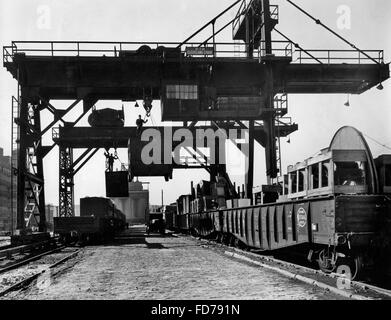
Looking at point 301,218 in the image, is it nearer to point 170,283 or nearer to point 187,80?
point 170,283

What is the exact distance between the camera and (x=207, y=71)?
2167 centimetres

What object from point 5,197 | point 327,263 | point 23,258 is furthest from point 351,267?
point 5,197

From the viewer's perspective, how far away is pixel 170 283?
9461 millimetres

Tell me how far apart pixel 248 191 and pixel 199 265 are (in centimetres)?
1004

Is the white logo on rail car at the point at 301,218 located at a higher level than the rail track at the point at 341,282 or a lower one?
higher

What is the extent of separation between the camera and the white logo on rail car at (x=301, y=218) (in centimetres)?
1063

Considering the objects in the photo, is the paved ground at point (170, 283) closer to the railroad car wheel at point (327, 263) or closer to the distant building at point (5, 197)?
the railroad car wheel at point (327, 263)

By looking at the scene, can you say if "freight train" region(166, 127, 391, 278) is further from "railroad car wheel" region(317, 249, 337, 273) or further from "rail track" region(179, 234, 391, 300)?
"rail track" region(179, 234, 391, 300)

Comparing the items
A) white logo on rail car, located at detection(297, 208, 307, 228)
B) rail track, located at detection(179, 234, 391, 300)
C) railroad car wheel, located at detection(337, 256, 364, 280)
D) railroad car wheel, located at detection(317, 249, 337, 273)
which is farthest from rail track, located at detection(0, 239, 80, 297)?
railroad car wheel, located at detection(337, 256, 364, 280)

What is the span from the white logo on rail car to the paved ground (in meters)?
1.26

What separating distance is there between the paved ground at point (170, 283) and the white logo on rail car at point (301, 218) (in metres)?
1.26

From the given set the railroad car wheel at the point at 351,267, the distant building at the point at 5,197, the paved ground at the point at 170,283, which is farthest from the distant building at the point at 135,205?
the railroad car wheel at the point at 351,267

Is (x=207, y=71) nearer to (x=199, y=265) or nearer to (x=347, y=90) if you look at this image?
(x=347, y=90)
